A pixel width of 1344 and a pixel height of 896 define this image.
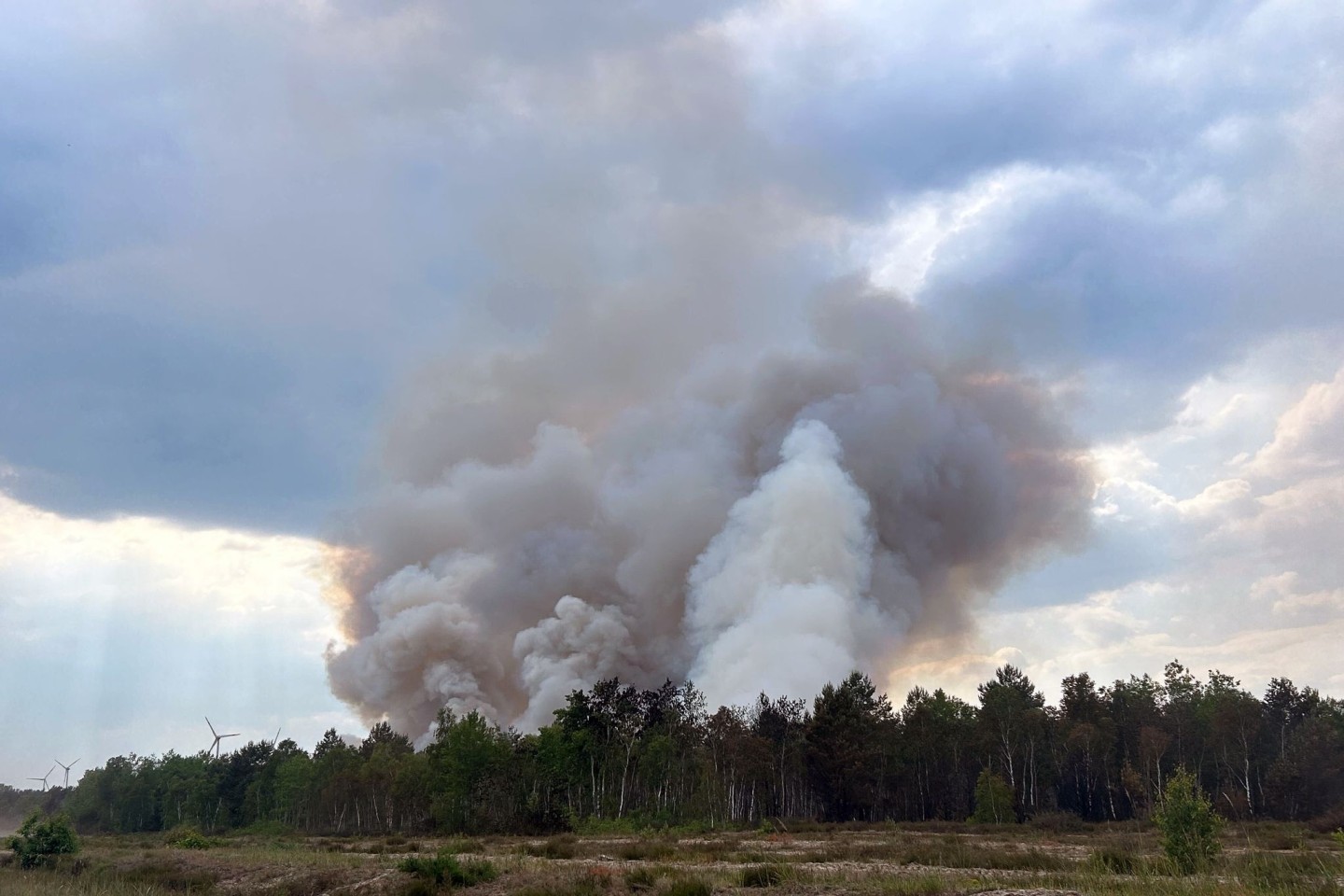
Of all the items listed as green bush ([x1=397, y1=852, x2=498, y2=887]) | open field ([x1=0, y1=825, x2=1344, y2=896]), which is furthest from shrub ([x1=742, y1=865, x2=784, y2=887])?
green bush ([x1=397, y1=852, x2=498, y2=887])

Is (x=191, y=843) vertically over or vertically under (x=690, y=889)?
under

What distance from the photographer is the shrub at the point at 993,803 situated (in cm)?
7181

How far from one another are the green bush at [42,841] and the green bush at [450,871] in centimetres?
3136

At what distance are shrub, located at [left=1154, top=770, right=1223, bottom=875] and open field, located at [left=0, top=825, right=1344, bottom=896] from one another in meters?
0.58

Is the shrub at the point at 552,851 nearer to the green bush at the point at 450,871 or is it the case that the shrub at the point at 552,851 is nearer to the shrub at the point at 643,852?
the shrub at the point at 643,852

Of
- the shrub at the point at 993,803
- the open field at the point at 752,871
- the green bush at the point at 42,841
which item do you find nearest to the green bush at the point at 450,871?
the open field at the point at 752,871

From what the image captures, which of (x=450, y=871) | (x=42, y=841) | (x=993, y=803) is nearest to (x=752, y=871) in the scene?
(x=450, y=871)

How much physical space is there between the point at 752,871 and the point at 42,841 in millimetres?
45832

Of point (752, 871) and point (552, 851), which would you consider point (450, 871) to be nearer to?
point (752, 871)

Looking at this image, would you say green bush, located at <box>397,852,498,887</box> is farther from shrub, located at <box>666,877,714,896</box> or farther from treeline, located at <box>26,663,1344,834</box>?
treeline, located at <box>26,663,1344,834</box>

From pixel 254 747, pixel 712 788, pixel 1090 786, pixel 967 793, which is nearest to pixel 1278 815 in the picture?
pixel 1090 786

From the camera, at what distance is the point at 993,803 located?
71875 mm

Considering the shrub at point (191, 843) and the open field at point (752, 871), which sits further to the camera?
the shrub at point (191, 843)

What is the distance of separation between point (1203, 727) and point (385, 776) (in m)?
88.7
